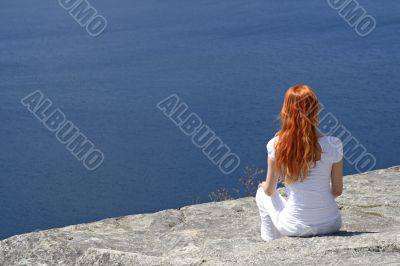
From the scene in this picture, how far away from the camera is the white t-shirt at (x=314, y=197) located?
3602 millimetres

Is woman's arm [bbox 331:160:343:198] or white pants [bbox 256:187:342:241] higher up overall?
woman's arm [bbox 331:160:343:198]

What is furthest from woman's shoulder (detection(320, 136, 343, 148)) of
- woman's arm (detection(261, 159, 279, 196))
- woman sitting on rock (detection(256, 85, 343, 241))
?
woman's arm (detection(261, 159, 279, 196))

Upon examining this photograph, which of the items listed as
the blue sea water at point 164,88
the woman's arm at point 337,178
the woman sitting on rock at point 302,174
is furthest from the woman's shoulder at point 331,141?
the blue sea water at point 164,88

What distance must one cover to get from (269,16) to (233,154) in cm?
1489

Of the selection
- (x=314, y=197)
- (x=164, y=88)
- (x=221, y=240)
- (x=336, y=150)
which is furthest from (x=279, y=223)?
(x=164, y=88)

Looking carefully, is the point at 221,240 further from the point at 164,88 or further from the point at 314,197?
the point at 164,88

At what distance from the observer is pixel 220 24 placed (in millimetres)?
32344

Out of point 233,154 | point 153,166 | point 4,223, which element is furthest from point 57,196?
point 233,154

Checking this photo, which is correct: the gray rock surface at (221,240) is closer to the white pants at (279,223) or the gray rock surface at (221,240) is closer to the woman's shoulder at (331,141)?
the white pants at (279,223)

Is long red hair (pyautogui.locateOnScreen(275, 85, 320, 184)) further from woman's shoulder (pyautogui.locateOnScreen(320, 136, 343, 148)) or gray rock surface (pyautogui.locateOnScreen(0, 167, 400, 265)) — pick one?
gray rock surface (pyautogui.locateOnScreen(0, 167, 400, 265))

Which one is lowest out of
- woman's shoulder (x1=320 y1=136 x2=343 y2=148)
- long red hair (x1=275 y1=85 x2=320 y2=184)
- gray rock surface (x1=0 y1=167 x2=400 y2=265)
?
gray rock surface (x1=0 y1=167 x2=400 y2=265)

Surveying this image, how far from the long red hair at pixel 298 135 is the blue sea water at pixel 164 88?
1265 centimetres

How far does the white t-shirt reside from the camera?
3602 mm

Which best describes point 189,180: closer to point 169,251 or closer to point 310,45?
point 310,45
